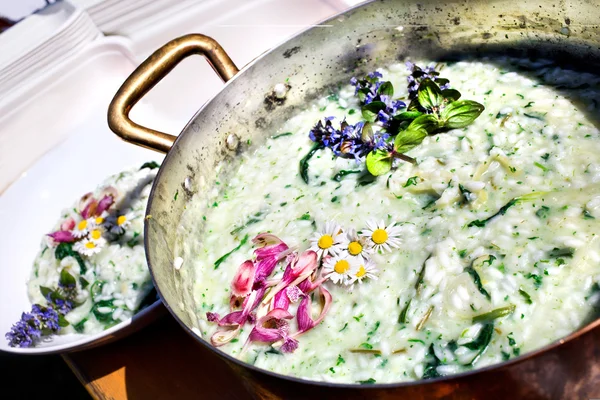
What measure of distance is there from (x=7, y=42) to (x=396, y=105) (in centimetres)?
256

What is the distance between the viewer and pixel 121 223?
230 centimetres

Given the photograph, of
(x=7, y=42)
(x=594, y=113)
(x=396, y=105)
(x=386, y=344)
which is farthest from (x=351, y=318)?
(x=7, y=42)

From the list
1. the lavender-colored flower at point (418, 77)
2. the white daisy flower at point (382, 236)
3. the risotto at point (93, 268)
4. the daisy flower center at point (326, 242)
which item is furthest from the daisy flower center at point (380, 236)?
the risotto at point (93, 268)

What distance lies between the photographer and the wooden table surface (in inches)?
75.2

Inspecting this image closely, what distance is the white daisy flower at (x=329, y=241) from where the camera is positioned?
159 centimetres

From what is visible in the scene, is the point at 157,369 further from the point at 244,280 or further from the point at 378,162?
the point at 378,162

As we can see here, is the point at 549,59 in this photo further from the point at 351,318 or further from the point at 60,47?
the point at 60,47

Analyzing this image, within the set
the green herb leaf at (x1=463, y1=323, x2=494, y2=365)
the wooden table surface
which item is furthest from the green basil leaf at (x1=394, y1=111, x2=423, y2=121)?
the wooden table surface

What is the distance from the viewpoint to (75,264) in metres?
2.28

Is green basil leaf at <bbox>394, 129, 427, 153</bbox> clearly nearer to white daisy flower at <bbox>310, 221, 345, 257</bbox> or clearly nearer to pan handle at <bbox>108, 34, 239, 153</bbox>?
white daisy flower at <bbox>310, 221, 345, 257</bbox>

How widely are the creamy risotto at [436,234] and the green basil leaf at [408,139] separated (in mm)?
27

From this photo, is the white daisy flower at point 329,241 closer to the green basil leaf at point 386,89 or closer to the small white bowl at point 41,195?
the green basil leaf at point 386,89

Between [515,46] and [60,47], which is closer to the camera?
[515,46]

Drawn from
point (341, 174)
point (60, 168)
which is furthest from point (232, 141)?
point (60, 168)
